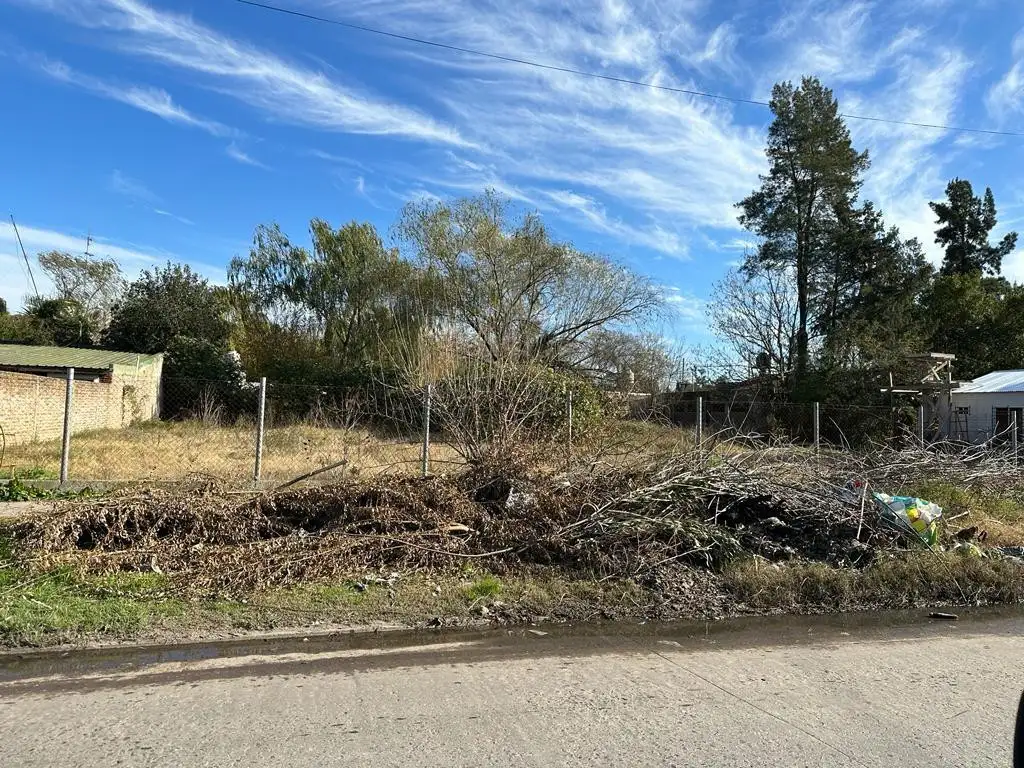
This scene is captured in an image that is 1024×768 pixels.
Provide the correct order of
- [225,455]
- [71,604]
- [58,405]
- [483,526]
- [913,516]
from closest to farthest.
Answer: [71,604] < [483,526] < [913,516] < [225,455] < [58,405]

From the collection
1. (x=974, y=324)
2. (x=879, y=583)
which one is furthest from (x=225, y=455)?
(x=974, y=324)

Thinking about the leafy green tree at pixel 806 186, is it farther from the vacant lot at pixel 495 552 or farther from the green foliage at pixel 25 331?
the green foliage at pixel 25 331

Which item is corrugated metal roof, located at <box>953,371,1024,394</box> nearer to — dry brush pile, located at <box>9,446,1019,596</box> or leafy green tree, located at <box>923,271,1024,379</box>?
leafy green tree, located at <box>923,271,1024,379</box>

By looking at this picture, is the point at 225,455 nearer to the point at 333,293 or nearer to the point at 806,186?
the point at 333,293

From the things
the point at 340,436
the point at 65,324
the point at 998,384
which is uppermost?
the point at 65,324

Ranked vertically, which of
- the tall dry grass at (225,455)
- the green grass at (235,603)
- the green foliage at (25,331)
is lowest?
the green grass at (235,603)

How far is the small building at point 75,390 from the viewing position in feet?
Result: 53.7

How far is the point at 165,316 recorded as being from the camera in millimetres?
31406

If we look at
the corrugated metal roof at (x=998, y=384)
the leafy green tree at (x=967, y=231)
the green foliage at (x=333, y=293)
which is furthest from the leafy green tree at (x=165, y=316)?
the leafy green tree at (x=967, y=231)

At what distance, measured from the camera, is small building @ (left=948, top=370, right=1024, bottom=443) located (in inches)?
1036

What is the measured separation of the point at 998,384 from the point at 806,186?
37.9ft

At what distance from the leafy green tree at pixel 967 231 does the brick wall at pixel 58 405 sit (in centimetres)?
4491

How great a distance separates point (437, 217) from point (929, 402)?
64.0ft

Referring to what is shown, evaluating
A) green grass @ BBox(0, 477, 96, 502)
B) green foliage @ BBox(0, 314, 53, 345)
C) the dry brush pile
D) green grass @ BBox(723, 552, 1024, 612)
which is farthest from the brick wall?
green grass @ BBox(723, 552, 1024, 612)
